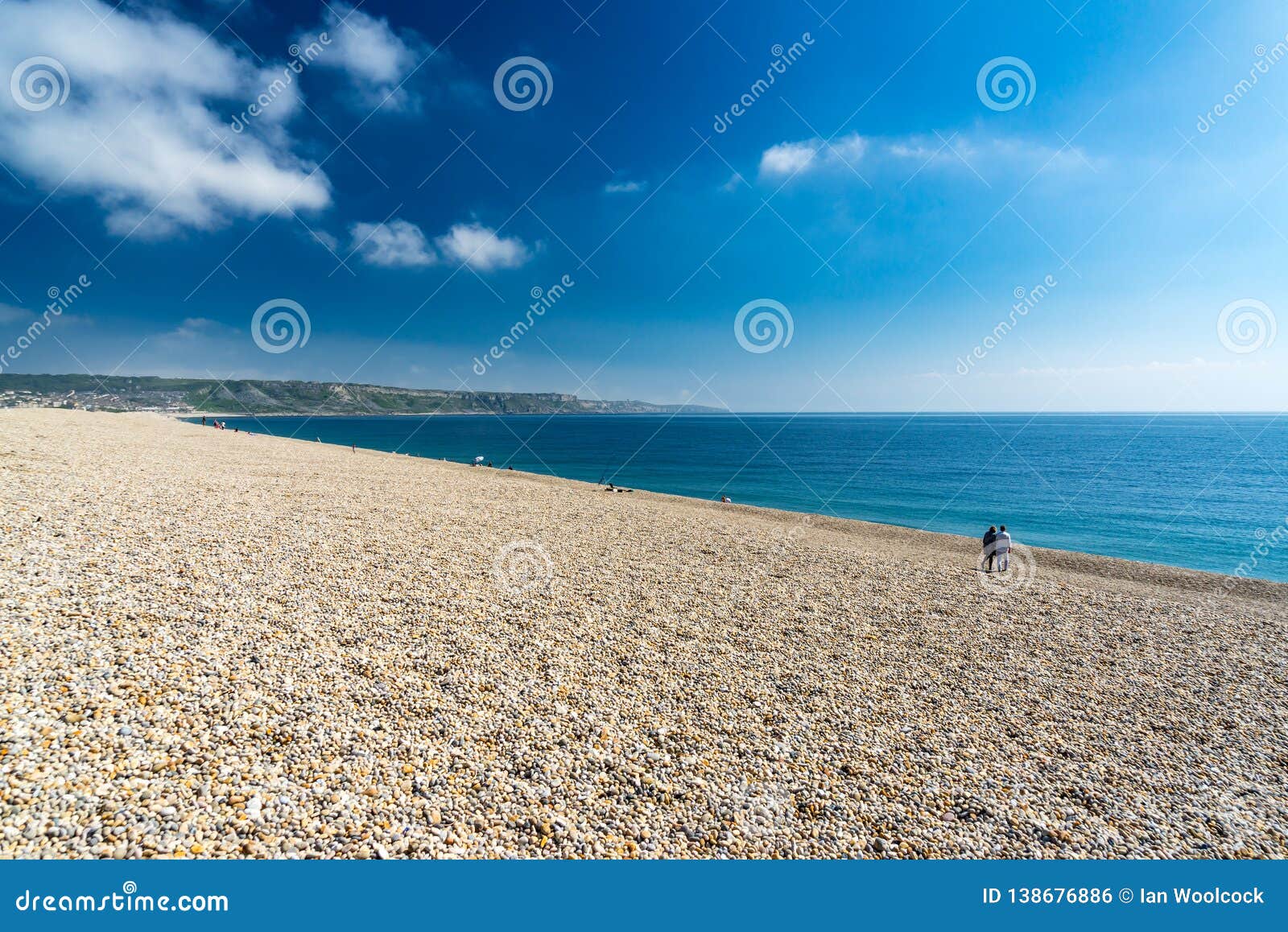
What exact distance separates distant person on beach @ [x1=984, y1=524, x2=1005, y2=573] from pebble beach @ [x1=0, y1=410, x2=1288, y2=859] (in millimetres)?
1979

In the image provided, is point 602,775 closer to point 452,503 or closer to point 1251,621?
point 452,503

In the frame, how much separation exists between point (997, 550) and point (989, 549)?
0.31 meters

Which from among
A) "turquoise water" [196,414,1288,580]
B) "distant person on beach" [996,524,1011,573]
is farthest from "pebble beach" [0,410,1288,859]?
"turquoise water" [196,414,1288,580]

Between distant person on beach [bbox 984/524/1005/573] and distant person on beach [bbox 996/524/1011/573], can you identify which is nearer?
distant person on beach [bbox 996/524/1011/573]

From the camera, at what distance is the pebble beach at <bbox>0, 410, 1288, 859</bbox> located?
475cm

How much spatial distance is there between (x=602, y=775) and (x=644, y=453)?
7099cm

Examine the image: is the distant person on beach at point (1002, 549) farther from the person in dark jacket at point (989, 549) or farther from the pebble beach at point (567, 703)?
the pebble beach at point (567, 703)

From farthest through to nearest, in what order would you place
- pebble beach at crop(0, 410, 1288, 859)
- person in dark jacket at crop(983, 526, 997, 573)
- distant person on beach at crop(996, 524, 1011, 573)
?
person in dark jacket at crop(983, 526, 997, 573) < distant person on beach at crop(996, 524, 1011, 573) < pebble beach at crop(0, 410, 1288, 859)

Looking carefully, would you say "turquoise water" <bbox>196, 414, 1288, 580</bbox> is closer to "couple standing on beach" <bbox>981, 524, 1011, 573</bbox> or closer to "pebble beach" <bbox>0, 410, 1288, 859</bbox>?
"couple standing on beach" <bbox>981, 524, 1011, 573</bbox>

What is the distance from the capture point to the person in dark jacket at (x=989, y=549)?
15.7 m

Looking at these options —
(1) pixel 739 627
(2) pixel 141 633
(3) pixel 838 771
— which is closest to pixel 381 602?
(2) pixel 141 633

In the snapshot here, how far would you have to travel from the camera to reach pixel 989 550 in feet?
52.3

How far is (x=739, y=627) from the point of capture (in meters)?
10.0

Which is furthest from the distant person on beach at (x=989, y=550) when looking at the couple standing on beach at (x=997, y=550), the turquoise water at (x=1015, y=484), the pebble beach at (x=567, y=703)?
the turquoise water at (x=1015, y=484)
